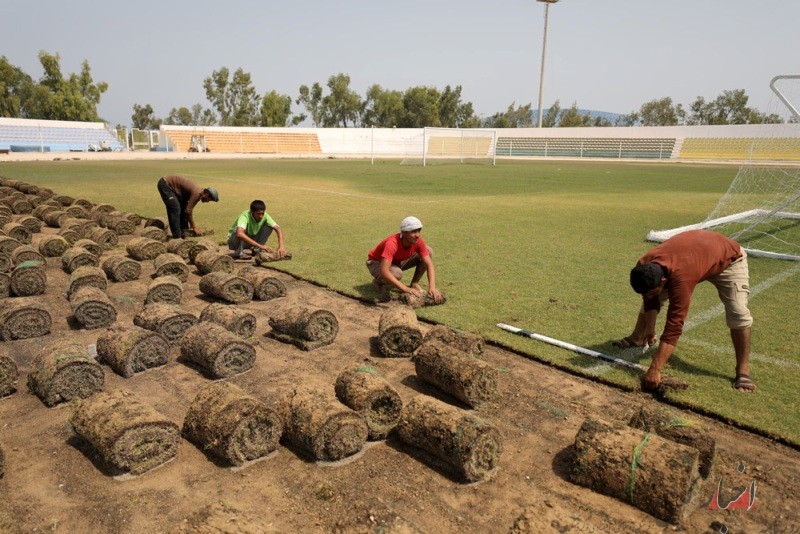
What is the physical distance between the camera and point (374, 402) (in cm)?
469

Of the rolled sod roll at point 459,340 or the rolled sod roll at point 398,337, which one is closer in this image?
the rolled sod roll at point 459,340

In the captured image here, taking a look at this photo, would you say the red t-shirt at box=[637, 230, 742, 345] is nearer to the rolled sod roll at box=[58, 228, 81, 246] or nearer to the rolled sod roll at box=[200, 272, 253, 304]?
the rolled sod roll at box=[200, 272, 253, 304]

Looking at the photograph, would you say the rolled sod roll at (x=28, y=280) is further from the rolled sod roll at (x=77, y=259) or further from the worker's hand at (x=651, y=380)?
the worker's hand at (x=651, y=380)

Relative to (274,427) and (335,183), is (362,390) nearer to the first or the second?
(274,427)

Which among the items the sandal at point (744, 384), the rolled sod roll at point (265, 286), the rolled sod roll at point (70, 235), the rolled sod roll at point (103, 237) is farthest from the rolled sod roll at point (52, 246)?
the sandal at point (744, 384)

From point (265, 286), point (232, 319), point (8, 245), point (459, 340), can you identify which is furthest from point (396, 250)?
point (8, 245)

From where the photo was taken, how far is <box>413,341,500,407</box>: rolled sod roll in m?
5.07

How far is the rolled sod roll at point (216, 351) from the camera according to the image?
18.5 feet

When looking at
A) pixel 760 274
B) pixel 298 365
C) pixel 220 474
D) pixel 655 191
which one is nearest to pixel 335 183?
pixel 655 191

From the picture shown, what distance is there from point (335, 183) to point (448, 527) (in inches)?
986

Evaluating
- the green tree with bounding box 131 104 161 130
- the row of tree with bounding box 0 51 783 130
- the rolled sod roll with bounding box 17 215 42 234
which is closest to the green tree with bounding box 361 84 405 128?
the row of tree with bounding box 0 51 783 130

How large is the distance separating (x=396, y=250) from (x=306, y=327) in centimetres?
209

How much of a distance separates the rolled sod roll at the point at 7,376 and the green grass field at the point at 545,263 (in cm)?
436

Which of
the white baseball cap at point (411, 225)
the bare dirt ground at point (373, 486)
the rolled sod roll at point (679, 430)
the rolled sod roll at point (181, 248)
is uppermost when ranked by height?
the white baseball cap at point (411, 225)
